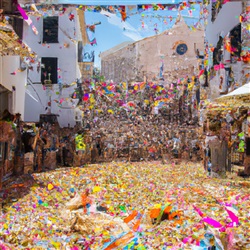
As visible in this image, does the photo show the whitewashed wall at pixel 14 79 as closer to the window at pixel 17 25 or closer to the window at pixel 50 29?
the window at pixel 17 25

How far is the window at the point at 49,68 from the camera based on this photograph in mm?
17812

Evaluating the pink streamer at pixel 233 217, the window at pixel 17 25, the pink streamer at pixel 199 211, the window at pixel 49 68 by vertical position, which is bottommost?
the pink streamer at pixel 199 211

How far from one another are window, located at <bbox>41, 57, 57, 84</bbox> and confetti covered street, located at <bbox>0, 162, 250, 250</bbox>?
9001 mm

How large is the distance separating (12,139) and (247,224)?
6.92 metres

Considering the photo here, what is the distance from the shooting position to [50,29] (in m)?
18.3

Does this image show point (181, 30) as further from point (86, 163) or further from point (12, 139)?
point (12, 139)

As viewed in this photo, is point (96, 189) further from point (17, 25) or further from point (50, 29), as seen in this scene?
point (50, 29)

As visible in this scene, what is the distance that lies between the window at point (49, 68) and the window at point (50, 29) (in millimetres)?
1071

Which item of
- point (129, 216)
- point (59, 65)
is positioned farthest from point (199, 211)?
point (59, 65)

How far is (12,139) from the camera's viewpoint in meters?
9.68

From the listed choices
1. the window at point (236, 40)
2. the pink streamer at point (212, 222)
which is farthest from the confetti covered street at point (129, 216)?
the window at point (236, 40)

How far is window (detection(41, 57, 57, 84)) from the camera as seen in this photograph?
17812 millimetres

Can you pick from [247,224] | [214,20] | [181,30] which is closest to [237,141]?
[247,224]

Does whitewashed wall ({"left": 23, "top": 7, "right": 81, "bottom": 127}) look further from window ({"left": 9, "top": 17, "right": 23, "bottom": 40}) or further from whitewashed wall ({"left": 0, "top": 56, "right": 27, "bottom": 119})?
whitewashed wall ({"left": 0, "top": 56, "right": 27, "bottom": 119})
